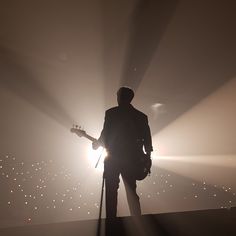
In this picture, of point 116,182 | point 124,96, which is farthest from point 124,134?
point 116,182

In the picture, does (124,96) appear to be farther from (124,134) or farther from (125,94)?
(124,134)

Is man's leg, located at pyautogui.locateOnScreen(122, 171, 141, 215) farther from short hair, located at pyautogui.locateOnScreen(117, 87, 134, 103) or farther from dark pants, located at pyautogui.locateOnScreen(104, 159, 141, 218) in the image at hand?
short hair, located at pyautogui.locateOnScreen(117, 87, 134, 103)

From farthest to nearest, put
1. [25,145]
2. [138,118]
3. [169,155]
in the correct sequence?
[25,145], [169,155], [138,118]

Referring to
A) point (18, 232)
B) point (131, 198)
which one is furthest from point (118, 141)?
point (18, 232)

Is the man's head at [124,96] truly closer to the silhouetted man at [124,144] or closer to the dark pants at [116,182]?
the silhouetted man at [124,144]

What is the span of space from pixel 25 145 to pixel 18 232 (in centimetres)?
4394

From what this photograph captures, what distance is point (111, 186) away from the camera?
4.81 m

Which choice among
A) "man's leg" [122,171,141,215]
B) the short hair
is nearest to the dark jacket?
the short hair

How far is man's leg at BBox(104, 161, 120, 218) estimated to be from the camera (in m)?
4.68

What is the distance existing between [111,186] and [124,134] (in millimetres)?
758

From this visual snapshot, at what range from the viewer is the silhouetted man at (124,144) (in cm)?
491

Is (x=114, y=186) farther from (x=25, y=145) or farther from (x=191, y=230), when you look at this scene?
(x=25, y=145)

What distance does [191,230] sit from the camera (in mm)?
3258

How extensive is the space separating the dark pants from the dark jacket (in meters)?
0.13
